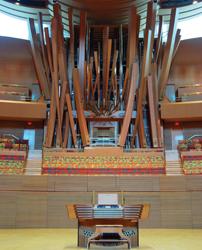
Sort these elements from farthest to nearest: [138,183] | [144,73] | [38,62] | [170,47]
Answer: [38,62]
[170,47]
[144,73]
[138,183]

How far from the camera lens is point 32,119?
16688 millimetres

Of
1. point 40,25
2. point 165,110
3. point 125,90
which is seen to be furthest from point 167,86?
point 40,25

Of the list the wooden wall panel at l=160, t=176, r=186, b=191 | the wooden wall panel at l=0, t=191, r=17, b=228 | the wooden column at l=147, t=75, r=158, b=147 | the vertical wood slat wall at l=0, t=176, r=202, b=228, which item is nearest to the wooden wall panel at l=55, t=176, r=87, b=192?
the vertical wood slat wall at l=0, t=176, r=202, b=228

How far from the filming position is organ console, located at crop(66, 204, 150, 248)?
641 cm

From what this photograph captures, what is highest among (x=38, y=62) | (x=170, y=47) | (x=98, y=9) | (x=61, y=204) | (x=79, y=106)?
(x=98, y=9)

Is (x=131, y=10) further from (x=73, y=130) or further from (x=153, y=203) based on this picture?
(x=153, y=203)

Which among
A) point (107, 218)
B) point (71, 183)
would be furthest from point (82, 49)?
point (107, 218)

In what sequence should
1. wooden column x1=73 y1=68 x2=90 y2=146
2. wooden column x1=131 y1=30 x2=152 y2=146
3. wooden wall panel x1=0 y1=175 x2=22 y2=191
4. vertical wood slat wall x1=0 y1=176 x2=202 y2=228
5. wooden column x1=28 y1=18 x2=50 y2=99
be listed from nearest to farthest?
vertical wood slat wall x1=0 y1=176 x2=202 y2=228, wooden wall panel x1=0 y1=175 x2=22 y2=191, wooden column x1=73 y1=68 x2=90 y2=146, wooden column x1=131 y1=30 x2=152 y2=146, wooden column x1=28 y1=18 x2=50 y2=99

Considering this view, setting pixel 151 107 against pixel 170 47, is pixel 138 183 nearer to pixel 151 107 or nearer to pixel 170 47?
pixel 151 107

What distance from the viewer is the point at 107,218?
639cm

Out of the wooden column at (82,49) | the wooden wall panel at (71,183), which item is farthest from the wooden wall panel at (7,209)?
the wooden column at (82,49)

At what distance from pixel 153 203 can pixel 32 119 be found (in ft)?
27.4

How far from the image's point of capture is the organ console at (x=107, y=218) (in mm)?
6414

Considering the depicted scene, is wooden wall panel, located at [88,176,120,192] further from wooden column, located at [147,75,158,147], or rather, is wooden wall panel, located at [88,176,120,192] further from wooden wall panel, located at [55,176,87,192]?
wooden column, located at [147,75,158,147]
